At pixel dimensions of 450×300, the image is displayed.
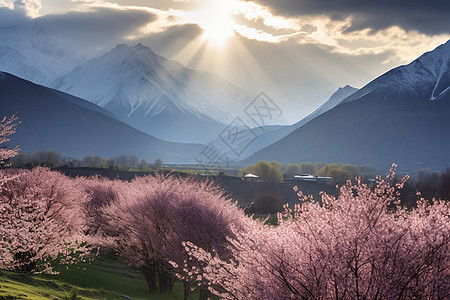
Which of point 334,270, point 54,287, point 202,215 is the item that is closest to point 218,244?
point 202,215

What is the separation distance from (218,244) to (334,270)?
15.1 metres

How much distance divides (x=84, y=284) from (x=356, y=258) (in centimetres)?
2635

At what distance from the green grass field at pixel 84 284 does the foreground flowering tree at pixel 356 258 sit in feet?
35.5

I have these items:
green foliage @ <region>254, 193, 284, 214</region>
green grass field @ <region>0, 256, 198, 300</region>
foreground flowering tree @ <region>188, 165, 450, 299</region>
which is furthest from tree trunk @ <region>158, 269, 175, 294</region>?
green foliage @ <region>254, 193, 284, 214</region>

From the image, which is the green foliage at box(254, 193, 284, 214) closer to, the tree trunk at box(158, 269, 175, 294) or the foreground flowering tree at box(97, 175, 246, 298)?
the tree trunk at box(158, 269, 175, 294)

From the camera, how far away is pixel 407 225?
13844 millimetres

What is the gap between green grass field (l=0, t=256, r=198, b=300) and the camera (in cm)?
2175

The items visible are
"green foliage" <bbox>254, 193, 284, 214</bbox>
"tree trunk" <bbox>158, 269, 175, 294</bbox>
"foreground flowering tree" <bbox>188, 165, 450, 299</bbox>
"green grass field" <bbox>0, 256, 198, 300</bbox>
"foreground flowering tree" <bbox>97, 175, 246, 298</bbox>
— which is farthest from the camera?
"green foliage" <bbox>254, 193, 284, 214</bbox>

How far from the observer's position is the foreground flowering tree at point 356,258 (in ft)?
42.6

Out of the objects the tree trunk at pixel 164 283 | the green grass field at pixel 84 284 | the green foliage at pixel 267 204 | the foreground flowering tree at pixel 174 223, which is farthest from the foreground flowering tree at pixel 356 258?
the green foliage at pixel 267 204

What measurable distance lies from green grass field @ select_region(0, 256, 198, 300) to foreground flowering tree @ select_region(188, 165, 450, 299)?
426 inches

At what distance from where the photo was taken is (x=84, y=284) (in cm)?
3441

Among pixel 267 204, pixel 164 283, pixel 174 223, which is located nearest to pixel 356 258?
pixel 174 223

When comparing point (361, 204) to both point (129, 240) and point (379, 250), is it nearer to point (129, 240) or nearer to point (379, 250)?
point (379, 250)
